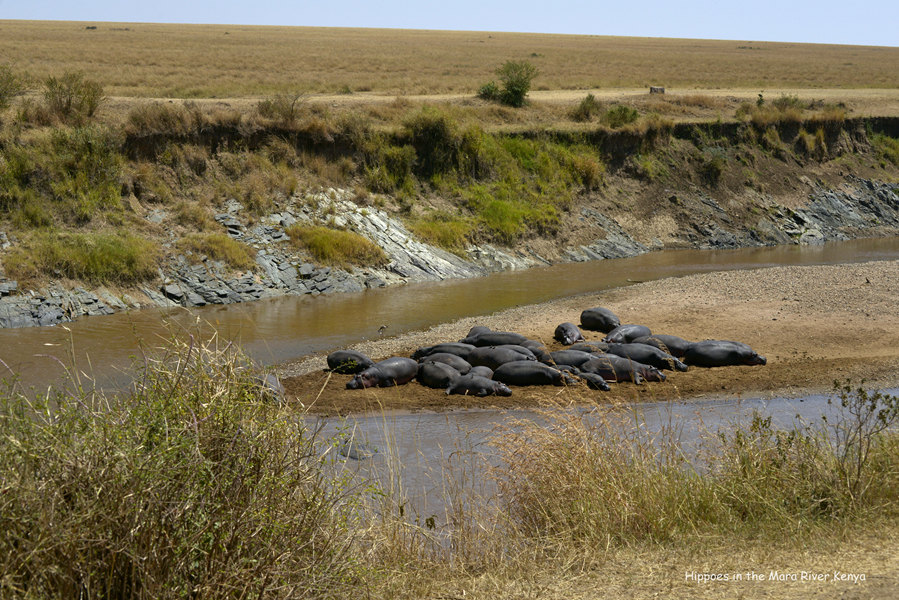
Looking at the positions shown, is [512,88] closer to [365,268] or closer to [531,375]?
[365,268]

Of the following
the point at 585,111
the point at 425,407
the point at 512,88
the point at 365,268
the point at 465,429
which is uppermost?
the point at 512,88

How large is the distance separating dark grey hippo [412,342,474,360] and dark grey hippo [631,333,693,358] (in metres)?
3.37

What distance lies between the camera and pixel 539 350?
1641cm

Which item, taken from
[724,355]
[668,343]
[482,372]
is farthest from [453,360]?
[724,355]

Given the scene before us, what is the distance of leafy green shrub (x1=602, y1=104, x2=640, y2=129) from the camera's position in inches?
1506

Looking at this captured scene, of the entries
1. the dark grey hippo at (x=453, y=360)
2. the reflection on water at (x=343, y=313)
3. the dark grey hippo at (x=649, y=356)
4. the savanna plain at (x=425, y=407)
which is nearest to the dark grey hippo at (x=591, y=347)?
the dark grey hippo at (x=649, y=356)

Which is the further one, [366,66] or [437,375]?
[366,66]

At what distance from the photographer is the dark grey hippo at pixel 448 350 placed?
53.5ft

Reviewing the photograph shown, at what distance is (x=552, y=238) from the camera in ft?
104

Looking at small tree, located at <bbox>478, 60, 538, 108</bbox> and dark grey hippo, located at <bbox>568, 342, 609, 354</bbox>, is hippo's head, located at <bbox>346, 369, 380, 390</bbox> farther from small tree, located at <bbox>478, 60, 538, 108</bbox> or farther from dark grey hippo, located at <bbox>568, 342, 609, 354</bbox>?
small tree, located at <bbox>478, 60, 538, 108</bbox>

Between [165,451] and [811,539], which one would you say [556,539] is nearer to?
[811,539]

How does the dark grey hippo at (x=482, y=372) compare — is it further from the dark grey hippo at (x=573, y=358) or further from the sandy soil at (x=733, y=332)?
the dark grey hippo at (x=573, y=358)

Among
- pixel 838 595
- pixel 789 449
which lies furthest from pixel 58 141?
pixel 838 595

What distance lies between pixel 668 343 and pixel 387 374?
569 cm
